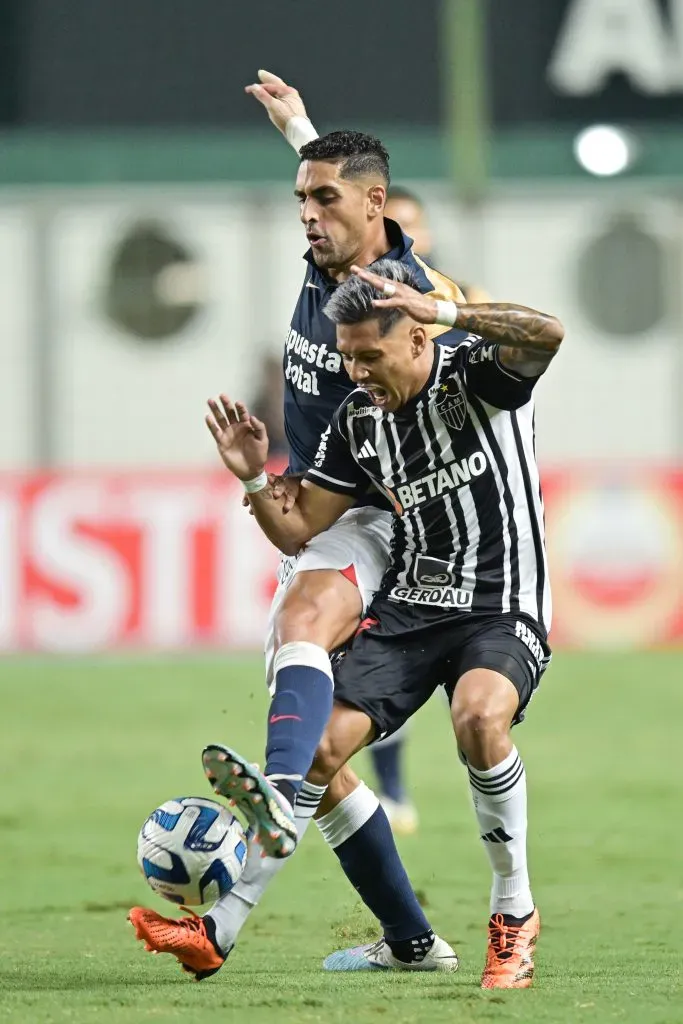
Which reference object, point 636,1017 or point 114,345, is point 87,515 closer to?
point 114,345

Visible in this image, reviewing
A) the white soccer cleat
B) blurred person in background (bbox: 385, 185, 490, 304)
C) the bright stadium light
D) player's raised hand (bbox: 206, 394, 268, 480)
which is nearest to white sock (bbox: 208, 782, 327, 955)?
the white soccer cleat

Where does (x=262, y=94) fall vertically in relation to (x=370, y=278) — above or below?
above

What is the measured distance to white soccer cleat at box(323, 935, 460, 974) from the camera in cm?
592

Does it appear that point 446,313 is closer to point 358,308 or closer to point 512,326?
point 512,326

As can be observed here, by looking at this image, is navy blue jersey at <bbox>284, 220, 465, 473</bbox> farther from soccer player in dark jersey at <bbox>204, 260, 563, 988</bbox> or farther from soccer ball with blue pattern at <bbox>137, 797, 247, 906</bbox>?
soccer ball with blue pattern at <bbox>137, 797, 247, 906</bbox>

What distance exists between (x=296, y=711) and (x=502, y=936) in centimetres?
89

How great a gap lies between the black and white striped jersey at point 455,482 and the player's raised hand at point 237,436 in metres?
0.30

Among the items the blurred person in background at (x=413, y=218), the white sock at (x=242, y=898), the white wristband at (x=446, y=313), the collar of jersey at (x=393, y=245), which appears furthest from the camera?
the blurred person in background at (x=413, y=218)

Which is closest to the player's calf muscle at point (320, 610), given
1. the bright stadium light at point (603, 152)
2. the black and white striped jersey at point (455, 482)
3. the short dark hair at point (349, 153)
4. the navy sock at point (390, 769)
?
the black and white striped jersey at point (455, 482)

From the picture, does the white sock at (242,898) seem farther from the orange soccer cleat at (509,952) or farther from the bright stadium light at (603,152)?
the bright stadium light at (603,152)

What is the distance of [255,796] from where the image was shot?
16.6 ft

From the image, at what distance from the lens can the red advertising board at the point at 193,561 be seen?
48.8ft

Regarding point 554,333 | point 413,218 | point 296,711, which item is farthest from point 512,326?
point 413,218

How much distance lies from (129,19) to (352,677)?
1637 centimetres
